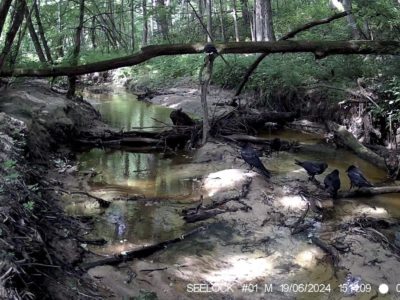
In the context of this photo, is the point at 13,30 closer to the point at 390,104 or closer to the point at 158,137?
the point at 158,137

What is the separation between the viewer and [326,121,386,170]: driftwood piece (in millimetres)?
9359

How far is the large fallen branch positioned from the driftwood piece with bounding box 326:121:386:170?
7.61ft

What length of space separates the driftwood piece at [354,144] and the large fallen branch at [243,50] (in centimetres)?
232

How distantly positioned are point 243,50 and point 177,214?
3762 millimetres

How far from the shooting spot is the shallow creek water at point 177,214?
5000mm

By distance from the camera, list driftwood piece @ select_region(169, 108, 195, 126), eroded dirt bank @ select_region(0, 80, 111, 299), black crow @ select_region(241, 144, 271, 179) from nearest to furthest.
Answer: eroded dirt bank @ select_region(0, 80, 111, 299) → black crow @ select_region(241, 144, 271, 179) → driftwood piece @ select_region(169, 108, 195, 126)

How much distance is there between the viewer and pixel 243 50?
8.56m

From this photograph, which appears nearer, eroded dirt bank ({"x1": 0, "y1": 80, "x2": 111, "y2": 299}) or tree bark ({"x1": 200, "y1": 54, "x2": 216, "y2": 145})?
eroded dirt bank ({"x1": 0, "y1": 80, "x2": 111, "y2": 299})

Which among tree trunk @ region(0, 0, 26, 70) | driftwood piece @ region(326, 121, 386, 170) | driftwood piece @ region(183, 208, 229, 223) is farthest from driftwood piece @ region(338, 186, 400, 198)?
tree trunk @ region(0, 0, 26, 70)

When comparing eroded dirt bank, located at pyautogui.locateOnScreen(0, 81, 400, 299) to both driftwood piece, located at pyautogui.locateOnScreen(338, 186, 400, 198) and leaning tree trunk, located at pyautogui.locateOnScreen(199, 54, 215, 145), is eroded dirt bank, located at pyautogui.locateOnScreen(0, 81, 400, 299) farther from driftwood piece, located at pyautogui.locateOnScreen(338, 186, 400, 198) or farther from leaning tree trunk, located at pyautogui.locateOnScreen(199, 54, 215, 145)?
leaning tree trunk, located at pyautogui.locateOnScreen(199, 54, 215, 145)

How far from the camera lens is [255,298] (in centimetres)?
461

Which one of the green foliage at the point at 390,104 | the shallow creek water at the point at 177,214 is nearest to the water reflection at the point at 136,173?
the shallow creek water at the point at 177,214

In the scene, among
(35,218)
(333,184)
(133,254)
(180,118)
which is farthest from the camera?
(180,118)

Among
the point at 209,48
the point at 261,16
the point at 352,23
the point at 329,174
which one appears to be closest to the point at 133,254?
the point at 329,174
